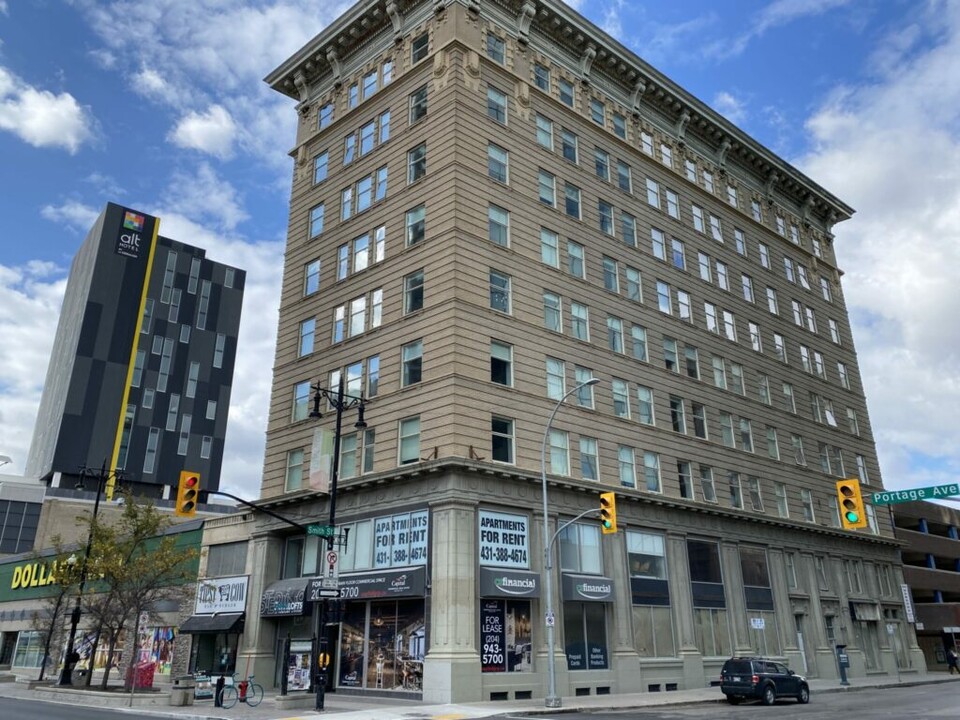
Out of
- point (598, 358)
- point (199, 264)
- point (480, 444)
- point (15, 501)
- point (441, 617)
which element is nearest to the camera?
point (441, 617)

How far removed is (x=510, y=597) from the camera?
2953 centimetres

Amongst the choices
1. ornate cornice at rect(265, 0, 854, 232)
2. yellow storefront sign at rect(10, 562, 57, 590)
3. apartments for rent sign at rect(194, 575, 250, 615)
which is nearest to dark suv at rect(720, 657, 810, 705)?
apartments for rent sign at rect(194, 575, 250, 615)

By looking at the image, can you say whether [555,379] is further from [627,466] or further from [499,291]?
[627,466]

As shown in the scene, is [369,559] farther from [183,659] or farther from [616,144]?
[616,144]

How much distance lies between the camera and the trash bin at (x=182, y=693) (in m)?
26.4

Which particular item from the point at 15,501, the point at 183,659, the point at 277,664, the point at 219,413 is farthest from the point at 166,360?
the point at 277,664

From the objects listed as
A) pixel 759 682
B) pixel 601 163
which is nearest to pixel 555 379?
pixel 601 163

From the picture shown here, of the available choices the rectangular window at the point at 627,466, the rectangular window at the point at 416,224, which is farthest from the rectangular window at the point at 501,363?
the rectangular window at the point at 627,466

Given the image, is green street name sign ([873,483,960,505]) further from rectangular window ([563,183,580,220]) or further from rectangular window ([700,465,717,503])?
rectangular window ([563,183,580,220])

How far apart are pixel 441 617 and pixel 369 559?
5190mm

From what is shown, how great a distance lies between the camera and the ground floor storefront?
2858 centimetres

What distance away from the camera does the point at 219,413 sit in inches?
3834

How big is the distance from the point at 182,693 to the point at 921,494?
25.6 metres

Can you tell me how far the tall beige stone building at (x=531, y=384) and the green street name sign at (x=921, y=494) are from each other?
12.5m
